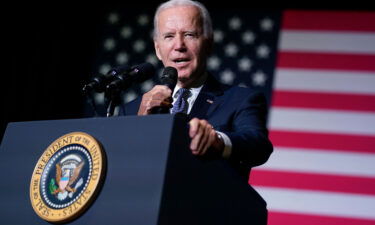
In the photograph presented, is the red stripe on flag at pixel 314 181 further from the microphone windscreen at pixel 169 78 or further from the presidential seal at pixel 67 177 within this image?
the presidential seal at pixel 67 177

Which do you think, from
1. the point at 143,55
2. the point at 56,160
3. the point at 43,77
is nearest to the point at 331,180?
the point at 143,55

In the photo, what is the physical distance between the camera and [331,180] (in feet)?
11.6

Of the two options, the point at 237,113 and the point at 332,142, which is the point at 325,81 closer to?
the point at 332,142

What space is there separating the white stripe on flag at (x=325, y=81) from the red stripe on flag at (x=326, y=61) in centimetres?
3

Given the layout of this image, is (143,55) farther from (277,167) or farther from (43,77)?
(277,167)

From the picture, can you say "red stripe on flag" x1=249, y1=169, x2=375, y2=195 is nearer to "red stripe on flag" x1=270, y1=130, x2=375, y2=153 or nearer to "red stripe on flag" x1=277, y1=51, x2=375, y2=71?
"red stripe on flag" x1=270, y1=130, x2=375, y2=153

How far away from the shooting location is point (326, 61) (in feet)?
12.5

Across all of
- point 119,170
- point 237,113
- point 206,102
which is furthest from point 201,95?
point 119,170

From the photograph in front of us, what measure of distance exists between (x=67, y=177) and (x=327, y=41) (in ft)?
9.45

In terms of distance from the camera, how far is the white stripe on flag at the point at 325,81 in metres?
3.72

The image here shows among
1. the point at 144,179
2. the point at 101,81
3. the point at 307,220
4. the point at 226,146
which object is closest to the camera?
the point at 144,179

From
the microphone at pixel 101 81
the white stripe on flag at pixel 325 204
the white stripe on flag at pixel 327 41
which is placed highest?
the white stripe on flag at pixel 327 41

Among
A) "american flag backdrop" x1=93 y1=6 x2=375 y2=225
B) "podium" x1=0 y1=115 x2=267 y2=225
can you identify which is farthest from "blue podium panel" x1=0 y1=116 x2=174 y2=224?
"american flag backdrop" x1=93 y1=6 x2=375 y2=225

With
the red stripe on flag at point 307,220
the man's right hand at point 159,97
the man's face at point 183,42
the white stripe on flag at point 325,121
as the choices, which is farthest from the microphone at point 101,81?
the white stripe on flag at point 325,121
